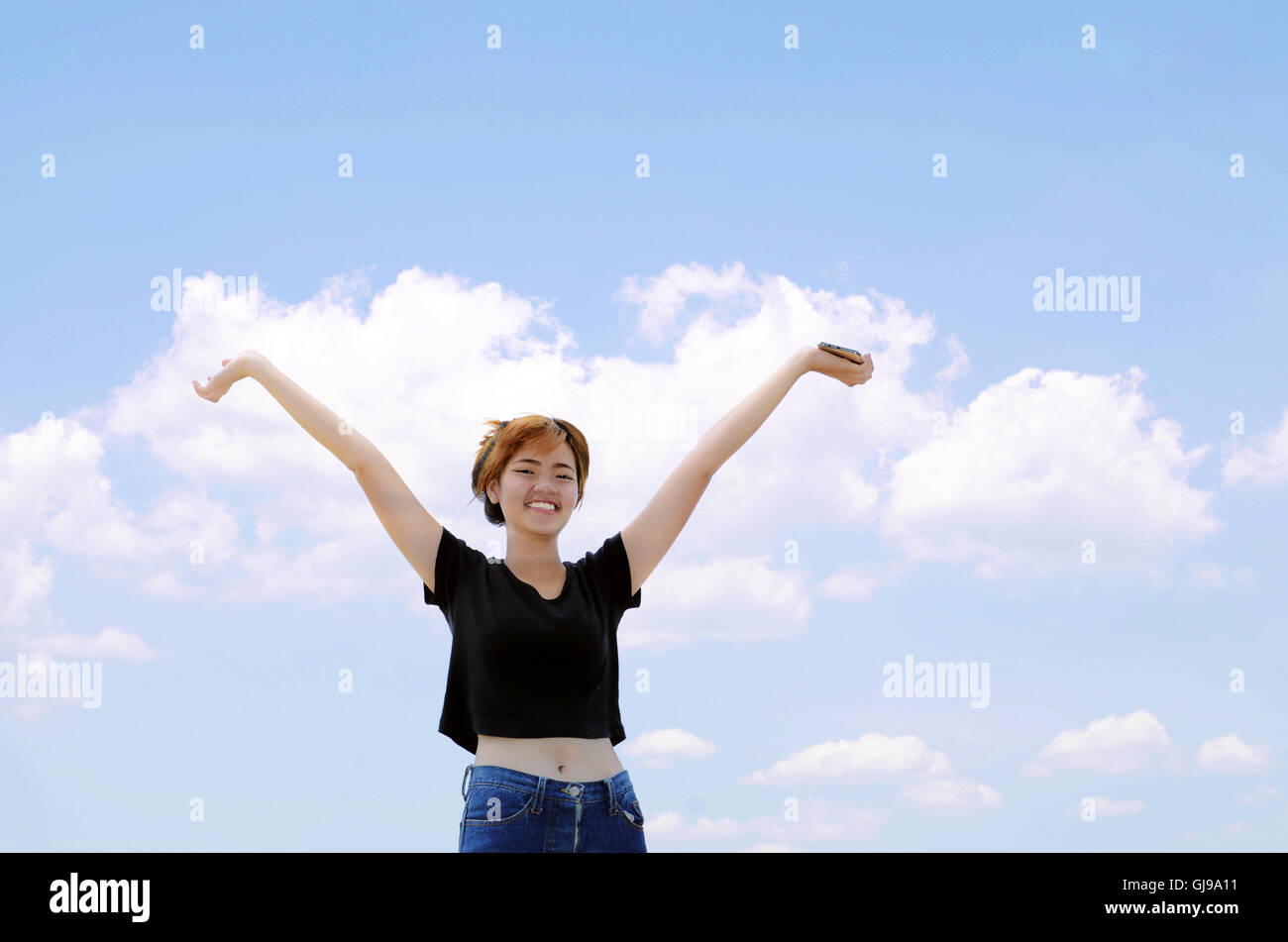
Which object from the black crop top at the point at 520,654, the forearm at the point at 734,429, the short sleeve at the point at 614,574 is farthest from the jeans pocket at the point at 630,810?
the forearm at the point at 734,429

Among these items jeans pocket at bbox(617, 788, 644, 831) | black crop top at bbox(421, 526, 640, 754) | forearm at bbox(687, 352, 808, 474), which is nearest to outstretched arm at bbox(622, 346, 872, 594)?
forearm at bbox(687, 352, 808, 474)

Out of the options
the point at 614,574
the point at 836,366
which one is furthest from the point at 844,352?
the point at 614,574

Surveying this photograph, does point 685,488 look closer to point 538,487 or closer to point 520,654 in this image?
point 538,487

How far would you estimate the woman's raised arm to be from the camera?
5.40m

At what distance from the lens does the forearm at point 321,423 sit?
17.7 feet

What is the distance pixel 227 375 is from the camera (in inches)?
220

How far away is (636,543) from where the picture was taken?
582 cm

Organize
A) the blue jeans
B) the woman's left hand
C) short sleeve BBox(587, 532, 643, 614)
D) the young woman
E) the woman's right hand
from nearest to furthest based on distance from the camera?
1. the blue jeans
2. the young woman
3. the woman's right hand
4. short sleeve BBox(587, 532, 643, 614)
5. the woman's left hand

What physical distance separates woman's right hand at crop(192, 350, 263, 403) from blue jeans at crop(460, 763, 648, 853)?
2168mm

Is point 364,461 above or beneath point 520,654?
above

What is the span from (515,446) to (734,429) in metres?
1.09

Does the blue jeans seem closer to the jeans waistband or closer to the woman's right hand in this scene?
the jeans waistband
